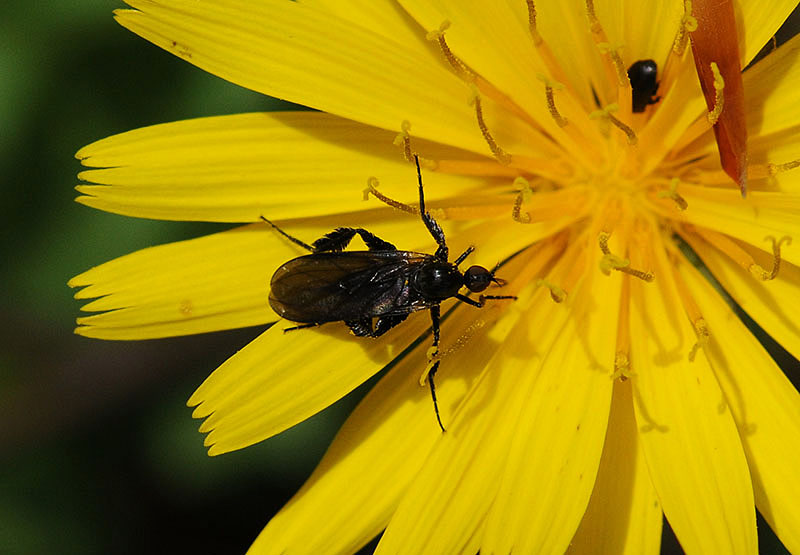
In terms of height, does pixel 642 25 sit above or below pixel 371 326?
above

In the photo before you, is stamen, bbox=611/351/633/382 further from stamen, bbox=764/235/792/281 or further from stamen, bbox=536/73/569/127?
stamen, bbox=536/73/569/127

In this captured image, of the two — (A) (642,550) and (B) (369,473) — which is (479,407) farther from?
(A) (642,550)

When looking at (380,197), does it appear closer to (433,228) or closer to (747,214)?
(433,228)

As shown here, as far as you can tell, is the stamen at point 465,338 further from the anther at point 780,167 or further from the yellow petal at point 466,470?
the anther at point 780,167

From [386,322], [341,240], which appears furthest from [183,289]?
[386,322]

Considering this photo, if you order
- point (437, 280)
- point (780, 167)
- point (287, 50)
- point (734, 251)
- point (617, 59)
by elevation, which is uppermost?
point (287, 50)

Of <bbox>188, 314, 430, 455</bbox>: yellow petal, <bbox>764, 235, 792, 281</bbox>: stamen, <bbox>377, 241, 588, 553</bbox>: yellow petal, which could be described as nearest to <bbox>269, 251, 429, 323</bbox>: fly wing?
<bbox>188, 314, 430, 455</bbox>: yellow petal

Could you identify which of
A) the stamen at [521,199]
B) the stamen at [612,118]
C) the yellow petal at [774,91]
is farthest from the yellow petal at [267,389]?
the yellow petal at [774,91]
